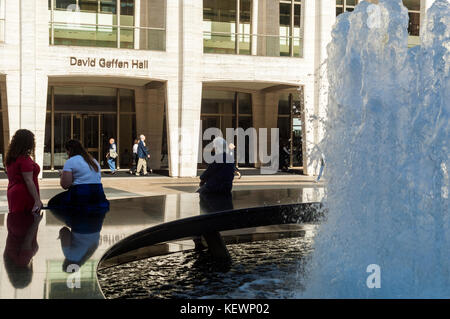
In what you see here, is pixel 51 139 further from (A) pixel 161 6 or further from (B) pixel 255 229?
(B) pixel 255 229

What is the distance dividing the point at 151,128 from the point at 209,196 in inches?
697

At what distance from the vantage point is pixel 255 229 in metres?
11.4

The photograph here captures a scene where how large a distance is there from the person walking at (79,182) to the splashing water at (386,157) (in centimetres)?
324

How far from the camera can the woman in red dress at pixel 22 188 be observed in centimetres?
677

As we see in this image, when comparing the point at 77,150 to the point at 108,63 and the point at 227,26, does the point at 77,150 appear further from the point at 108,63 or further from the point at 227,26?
the point at 227,26

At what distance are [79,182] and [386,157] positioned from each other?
4.12 meters

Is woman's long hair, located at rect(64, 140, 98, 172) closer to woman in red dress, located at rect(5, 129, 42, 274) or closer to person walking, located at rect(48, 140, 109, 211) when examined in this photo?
person walking, located at rect(48, 140, 109, 211)

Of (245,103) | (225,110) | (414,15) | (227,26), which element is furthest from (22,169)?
(414,15)

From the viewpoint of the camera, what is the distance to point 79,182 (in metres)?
7.97

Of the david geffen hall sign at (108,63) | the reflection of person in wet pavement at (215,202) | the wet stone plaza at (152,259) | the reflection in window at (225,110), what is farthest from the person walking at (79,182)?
the reflection in window at (225,110)

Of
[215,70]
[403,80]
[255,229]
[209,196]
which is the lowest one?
[255,229]

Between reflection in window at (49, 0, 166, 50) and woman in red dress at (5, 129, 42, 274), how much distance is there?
16602mm

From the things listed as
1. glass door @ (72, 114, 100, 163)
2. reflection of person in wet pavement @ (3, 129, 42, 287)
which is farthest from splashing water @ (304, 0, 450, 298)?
glass door @ (72, 114, 100, 163)
